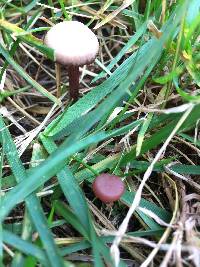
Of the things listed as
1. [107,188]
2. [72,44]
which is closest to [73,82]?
[72,44]

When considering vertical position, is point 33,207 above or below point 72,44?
below

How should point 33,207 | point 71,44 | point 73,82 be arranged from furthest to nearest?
point 73,82 → point 71,44 → point 33,207

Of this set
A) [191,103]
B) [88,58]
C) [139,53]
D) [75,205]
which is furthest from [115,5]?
[75,205]

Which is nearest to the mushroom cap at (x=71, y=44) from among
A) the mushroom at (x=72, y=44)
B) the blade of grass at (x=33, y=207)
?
the mushroom at (x=72, y=44)

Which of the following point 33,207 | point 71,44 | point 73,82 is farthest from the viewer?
point 73,82

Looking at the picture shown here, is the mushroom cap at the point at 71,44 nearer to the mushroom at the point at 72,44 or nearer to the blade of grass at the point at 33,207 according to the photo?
the mushroom at the point at 72,44

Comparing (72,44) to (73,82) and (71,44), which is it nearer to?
(71,44)

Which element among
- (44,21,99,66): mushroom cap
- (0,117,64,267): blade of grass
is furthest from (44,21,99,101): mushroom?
(0,117,64,267): blade of grass
